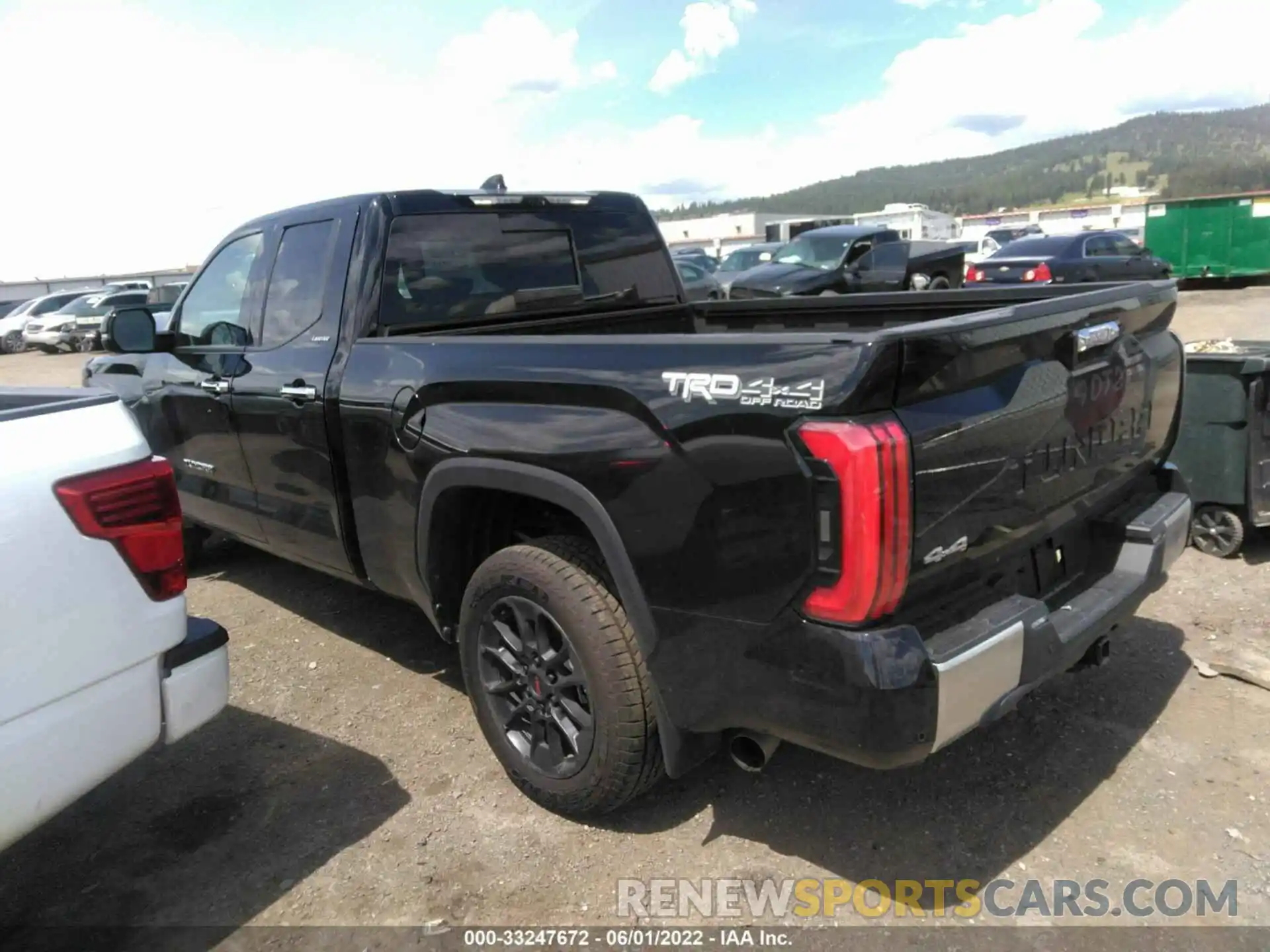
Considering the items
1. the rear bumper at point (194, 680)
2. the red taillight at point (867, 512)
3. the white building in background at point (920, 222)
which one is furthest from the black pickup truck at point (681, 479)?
the white building in background at point (920, 222)

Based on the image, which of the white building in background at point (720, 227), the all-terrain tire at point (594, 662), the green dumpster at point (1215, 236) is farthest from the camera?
the white building in background at point (720, 227)

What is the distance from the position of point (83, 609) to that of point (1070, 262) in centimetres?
1793

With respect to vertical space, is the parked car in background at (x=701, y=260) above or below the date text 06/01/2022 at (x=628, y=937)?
above

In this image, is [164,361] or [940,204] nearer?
[164,361]

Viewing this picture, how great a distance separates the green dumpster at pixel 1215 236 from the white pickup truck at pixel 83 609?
25.4m

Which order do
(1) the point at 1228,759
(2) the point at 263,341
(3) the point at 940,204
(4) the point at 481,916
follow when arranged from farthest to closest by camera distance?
(3) the point at 940,204 < (2) the point at 263,341 < (1) the point at 1228,759 < (4) the point at 481,916

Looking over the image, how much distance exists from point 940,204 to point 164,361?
136 m

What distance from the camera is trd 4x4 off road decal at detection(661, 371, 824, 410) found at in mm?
2021

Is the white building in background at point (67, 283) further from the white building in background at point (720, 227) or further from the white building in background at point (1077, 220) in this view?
the white building in background at point (1077, 220)

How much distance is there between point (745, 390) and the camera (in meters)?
2.14

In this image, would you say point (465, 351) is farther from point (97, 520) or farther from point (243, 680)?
point (243, 680)

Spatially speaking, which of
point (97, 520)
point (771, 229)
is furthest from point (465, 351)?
point (771, 229)

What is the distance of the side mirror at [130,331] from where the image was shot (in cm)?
439

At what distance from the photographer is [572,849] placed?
9.40ft
